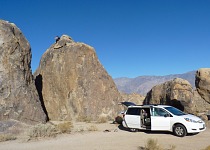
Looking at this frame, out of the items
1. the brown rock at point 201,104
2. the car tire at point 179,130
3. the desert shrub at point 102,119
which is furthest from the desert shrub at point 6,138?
the brown rock at point 201,104

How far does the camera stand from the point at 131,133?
1644cm

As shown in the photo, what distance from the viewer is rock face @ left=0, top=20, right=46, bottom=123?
1903 cm

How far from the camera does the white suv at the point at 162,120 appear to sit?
14742 millimetres

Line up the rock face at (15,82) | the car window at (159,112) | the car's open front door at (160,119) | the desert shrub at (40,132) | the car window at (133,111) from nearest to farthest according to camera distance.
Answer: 1. the desert shrub at (40,132)
2. the car's open front door at (160,119)
3. the car window at (159,112)
4. the car window at (133,111)
5. the rock face at (15,82)

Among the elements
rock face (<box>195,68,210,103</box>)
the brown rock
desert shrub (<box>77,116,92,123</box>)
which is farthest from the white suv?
rock face (<box>195,68,210,103</box>)

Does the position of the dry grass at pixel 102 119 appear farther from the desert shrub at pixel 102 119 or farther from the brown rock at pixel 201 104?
the brown rock at pixel 201 104

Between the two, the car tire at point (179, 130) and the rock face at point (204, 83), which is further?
the rock face at point (204, 83)

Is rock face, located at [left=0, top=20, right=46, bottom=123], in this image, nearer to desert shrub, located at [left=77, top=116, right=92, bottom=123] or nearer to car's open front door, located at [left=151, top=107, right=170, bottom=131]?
desert shrub, located at [left=77, top=116, right=92, bottom=123]

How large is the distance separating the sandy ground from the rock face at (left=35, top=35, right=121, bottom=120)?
330 inches

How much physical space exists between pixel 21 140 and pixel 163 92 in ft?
39.2

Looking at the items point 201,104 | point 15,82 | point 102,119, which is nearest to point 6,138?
point 15,82

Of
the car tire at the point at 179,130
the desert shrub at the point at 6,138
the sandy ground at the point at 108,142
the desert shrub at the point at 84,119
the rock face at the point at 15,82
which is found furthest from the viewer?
the desert shrub at the point at 84,119

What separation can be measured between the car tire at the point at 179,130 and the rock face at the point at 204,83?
11.6 metres

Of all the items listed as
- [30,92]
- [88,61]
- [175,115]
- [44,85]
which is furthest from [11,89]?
[175,115]
